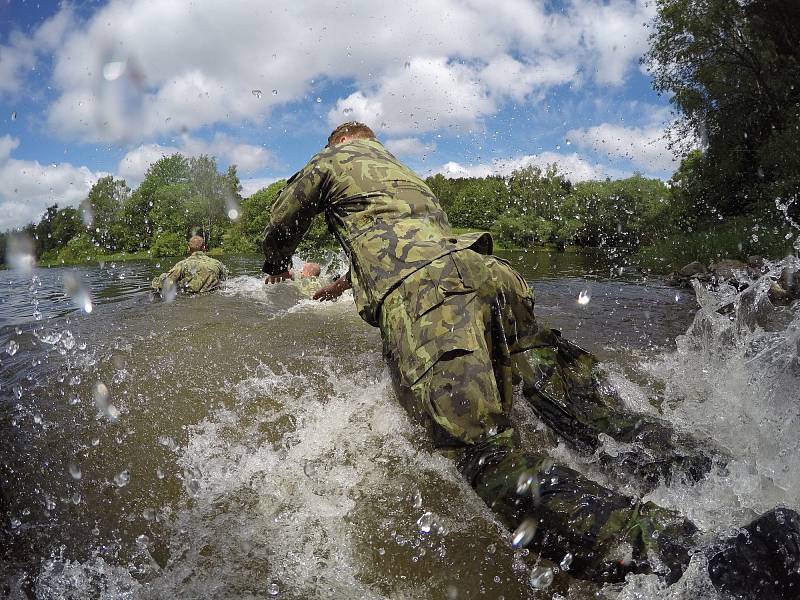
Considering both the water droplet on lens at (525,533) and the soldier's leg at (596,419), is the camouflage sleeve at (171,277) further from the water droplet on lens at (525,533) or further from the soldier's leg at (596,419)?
the water droplet on lens at (525,533)

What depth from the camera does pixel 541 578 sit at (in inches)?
88.4

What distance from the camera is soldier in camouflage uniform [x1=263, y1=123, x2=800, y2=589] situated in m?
2.10

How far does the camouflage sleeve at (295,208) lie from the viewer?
3684mm

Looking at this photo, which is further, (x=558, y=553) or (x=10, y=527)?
(x=10, y=527)

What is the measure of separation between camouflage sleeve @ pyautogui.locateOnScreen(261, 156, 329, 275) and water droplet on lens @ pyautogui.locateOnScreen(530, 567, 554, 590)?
2.88 m

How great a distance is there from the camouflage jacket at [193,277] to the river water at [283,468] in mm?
4062

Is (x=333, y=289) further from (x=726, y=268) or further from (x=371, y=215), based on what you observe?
(x=726, y=268)

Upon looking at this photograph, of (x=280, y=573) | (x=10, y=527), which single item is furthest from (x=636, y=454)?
(x=10, y=527)

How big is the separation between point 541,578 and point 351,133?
3522 mm

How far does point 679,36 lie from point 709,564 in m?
32.3

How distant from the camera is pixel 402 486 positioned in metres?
3.01

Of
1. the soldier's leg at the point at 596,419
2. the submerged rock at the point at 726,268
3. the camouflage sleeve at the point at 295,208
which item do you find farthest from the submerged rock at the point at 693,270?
the camouflage sleeve at the point at 295,208

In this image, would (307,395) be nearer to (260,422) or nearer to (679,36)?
(260,422)

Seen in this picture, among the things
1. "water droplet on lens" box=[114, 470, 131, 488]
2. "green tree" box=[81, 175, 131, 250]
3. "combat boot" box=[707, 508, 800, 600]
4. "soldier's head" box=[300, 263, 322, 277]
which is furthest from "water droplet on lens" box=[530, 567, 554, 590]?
"green tree" box=[81, 175, 131, 250]
